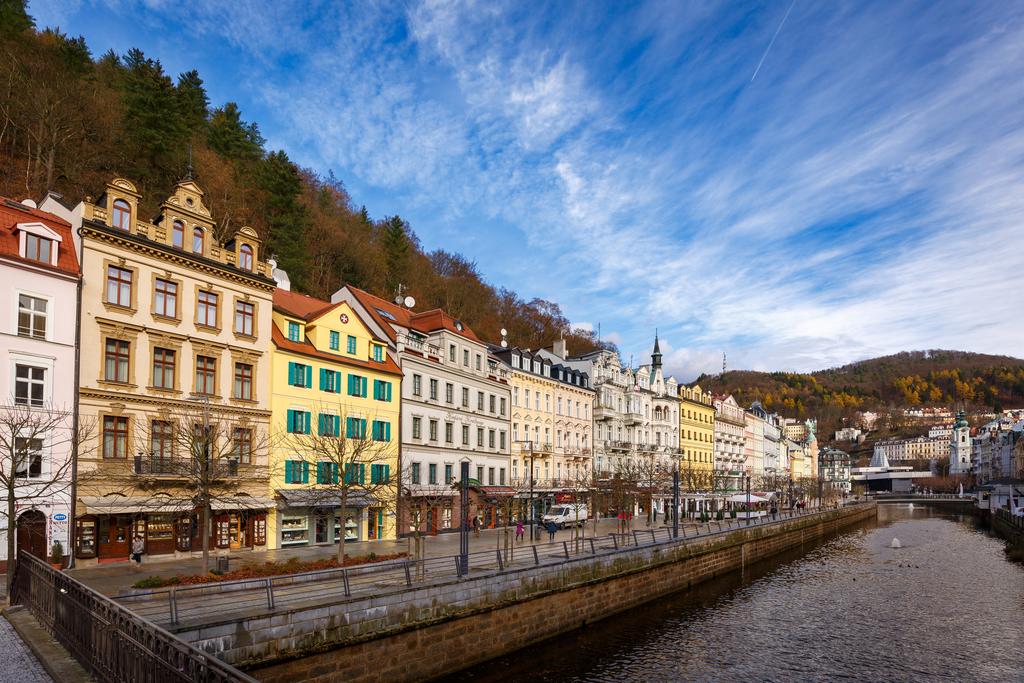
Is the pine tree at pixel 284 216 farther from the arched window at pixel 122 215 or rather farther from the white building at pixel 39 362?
the white building at pixel 39 362

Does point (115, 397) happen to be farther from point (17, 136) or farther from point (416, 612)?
point (17, 136)

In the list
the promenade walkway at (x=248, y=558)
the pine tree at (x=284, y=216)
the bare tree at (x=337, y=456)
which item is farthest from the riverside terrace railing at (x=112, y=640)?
the pine tree at (x=284, y=216)

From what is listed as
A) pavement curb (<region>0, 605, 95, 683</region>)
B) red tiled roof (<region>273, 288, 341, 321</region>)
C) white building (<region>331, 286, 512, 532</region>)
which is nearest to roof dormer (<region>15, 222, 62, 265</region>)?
red tiled roof (<region>273, 288, 341, 321</region>)

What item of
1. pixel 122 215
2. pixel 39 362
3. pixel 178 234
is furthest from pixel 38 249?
pixel 178 234

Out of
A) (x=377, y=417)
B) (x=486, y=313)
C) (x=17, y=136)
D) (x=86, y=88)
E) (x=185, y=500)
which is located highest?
(x=86, y=88)

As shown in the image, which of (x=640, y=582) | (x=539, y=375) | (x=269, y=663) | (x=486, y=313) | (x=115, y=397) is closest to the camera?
(x=269, y=663)

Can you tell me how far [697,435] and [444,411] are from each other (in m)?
52.9

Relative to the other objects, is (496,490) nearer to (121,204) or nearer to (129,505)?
(129,505)

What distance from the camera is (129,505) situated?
103 feet

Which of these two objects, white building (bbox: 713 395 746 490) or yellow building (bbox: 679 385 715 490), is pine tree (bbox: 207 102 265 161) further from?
white building (bbox: 713 395 746 490)

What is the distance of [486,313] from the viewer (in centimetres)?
9244

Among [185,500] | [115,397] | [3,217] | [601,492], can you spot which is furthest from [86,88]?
[601,492]

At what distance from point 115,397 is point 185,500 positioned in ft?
18.4

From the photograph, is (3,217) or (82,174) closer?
(3,217)
